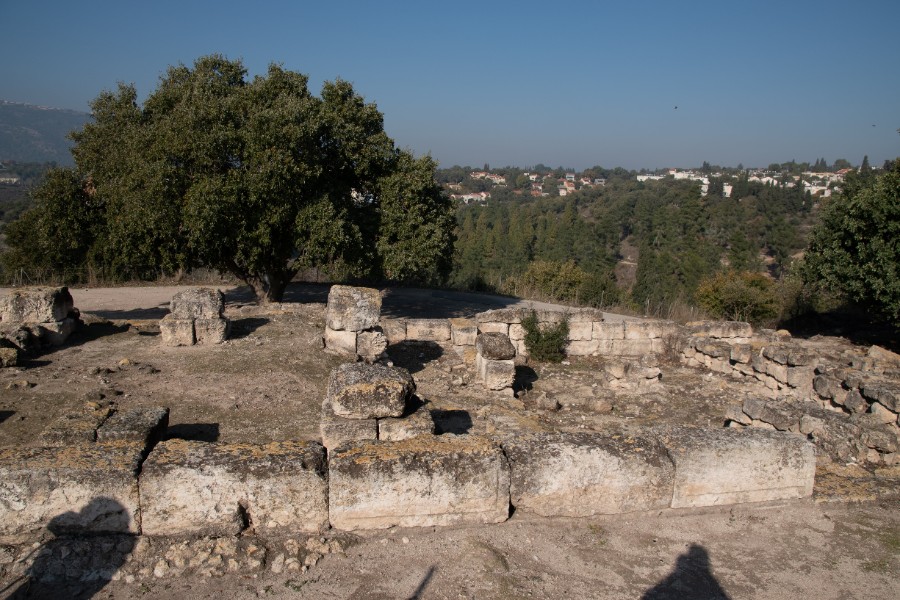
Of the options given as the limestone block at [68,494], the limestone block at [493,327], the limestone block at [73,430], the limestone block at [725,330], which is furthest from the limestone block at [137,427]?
the limestone block at [725,330]

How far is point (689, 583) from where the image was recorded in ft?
14.9

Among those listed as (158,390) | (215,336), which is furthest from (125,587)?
(215,336)

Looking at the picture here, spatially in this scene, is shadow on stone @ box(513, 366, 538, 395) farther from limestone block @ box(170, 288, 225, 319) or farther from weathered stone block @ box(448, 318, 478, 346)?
limestone block @ box(170, 288, 225, 319)

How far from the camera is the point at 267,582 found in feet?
14.2

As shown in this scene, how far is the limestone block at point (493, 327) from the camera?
46.1 ft

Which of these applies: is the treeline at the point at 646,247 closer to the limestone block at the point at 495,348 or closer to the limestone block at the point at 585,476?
the limestone block at the point at 495,348

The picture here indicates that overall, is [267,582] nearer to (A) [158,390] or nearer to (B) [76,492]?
(B) [76,492]

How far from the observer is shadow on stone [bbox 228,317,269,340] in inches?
493

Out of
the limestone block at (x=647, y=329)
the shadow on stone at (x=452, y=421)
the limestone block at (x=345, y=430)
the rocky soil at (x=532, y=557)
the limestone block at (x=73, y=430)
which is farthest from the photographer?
the limestone block at (x=647, y=329)

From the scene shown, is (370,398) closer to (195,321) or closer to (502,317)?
(195,321)

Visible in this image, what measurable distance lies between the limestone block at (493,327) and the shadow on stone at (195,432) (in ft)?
22.7

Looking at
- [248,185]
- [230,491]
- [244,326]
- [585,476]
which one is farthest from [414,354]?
[230,491]

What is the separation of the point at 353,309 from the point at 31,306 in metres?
5.91

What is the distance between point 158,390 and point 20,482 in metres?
5.11
